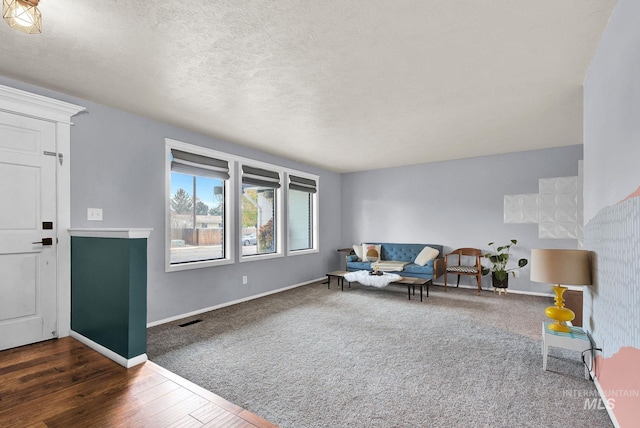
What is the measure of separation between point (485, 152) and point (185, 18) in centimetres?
531

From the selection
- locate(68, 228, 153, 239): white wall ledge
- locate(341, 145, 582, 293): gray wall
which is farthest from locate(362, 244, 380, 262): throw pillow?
locate(68, 228, 153, 239): white wall ledge

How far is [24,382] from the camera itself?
7.00ft

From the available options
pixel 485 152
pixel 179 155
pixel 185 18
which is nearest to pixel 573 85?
pixel 485 152

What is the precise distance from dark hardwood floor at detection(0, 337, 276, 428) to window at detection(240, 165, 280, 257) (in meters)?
2.69

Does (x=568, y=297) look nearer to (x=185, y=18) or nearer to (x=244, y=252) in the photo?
(x=244, y=252)

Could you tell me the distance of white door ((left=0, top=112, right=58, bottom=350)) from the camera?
2.71 metres

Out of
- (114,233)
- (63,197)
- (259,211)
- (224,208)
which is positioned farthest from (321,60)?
(259,211)

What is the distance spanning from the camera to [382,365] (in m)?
2.63

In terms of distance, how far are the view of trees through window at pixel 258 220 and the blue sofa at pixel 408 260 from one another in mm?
1754

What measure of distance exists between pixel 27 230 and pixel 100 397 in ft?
6.06

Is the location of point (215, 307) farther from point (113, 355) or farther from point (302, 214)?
point (302, 214)

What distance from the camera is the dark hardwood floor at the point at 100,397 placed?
1741 millimetres

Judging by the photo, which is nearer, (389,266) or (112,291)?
(112,291)

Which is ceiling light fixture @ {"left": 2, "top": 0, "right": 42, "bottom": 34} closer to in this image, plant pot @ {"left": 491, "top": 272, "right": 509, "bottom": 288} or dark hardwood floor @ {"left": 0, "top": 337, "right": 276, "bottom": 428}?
dark hardwood floor @ {"left": 0, "top": 337, "right": 276, "bottom": 428}
